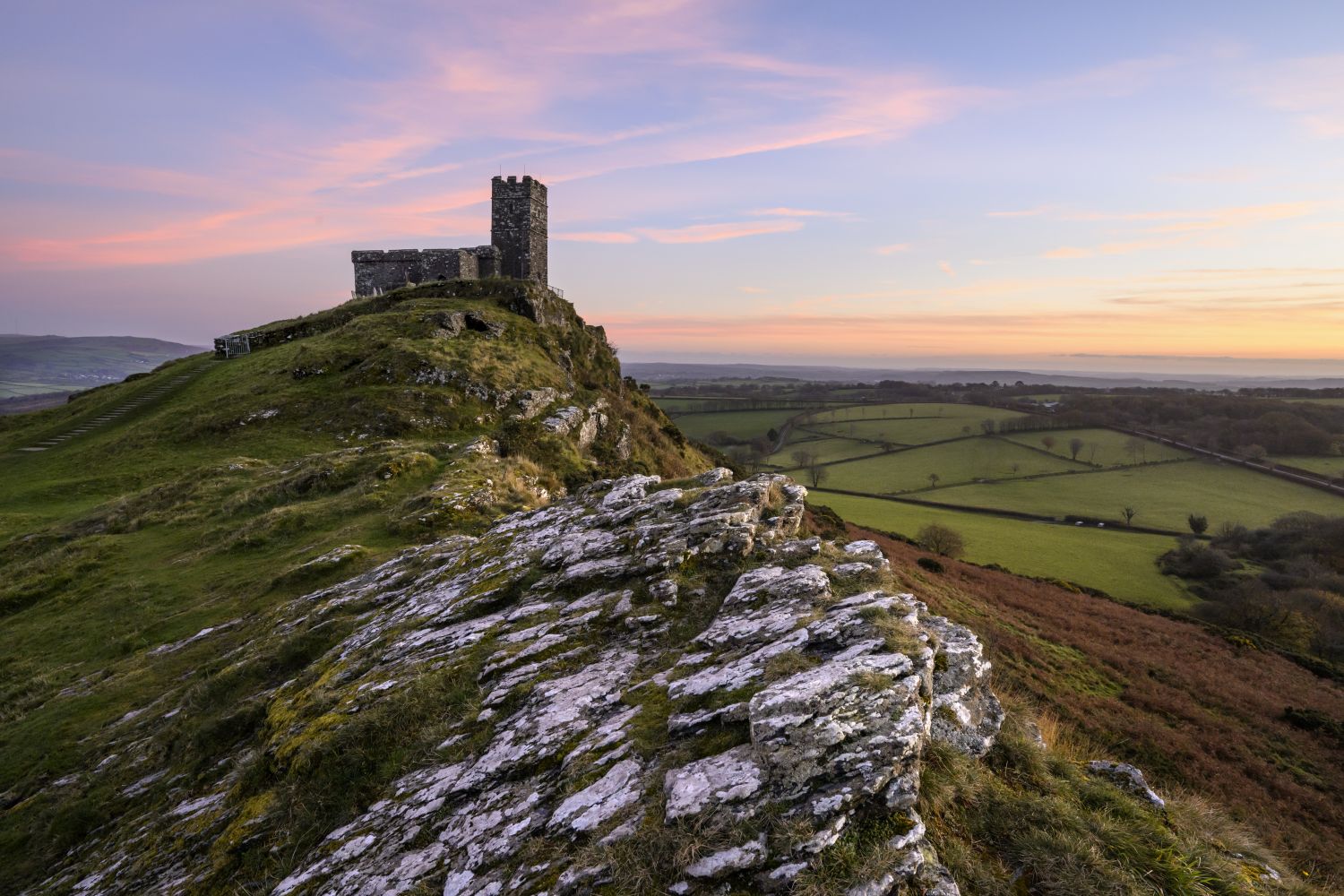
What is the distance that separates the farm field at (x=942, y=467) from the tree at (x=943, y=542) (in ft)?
91.1

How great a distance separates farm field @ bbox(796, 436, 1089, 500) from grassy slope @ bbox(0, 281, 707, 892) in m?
62.9

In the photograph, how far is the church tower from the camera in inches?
1729

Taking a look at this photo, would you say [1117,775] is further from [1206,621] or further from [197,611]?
[1206,621]

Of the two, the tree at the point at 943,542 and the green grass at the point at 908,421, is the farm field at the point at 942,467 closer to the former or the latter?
the green grass at the point at 908,421

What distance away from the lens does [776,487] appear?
40.2 ft

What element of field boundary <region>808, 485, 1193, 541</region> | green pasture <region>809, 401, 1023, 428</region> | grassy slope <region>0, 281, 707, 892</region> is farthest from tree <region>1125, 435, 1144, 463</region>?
grassy slope <region>0, 281, 707, 892</region>

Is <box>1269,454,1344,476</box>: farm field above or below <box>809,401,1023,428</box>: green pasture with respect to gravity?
below

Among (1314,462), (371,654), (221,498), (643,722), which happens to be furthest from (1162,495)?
(221,498)

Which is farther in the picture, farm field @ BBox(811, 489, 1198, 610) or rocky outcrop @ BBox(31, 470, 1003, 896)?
farm field @ BBox(811, 489, 1198, 610)

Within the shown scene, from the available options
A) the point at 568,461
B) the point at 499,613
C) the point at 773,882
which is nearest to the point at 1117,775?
the point at 773,882

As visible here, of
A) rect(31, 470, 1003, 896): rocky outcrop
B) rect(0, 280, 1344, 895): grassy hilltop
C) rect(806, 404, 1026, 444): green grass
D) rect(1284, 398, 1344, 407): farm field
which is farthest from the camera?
rect(1284, 398, 1344, 407): farm field

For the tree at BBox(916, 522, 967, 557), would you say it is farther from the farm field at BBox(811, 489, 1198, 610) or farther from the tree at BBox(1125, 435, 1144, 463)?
the tree at BBox(1125, 435, 1144, 463)

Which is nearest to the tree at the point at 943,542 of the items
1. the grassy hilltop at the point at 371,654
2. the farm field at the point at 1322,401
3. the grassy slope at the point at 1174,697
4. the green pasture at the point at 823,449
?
the grassy slope at the point at 1174,697

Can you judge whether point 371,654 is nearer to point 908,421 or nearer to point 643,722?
point 643,722
